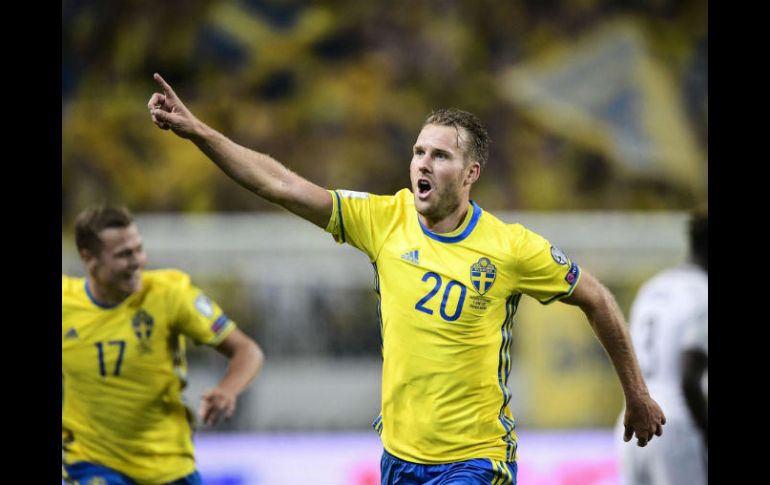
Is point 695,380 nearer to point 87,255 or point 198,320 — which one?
point 198,320

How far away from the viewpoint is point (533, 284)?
3.70 m

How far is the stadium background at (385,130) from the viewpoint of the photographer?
31.5 feet

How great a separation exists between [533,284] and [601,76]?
29.1 ft

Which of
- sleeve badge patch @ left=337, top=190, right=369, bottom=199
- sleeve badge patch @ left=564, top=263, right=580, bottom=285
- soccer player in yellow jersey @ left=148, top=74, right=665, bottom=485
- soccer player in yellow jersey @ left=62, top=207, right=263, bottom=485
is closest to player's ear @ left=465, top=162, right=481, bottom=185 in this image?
soccer player in yellow jersey @ left=148, top=74, right=665, bottom=485

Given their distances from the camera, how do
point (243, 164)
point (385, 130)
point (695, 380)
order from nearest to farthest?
point (243, 164)
point (695, 380)
point (385, 130)

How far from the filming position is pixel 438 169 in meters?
3.58

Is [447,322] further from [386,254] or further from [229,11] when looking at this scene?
[229,11]

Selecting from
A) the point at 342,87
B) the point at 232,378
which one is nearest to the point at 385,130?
the point at 342,87

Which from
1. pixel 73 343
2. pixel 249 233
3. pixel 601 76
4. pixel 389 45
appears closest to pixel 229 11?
pixel 389 45

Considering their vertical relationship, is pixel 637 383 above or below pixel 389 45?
below

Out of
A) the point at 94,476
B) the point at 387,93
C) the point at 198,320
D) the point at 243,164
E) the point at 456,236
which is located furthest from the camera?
the point at 387,93

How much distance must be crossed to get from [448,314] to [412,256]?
25cm

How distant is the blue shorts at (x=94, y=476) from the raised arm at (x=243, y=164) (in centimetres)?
Result: 165

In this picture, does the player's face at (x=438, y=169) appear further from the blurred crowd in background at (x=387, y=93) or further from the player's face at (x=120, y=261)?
the blurred crowd in background at (x=387, y=93)
